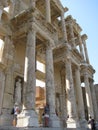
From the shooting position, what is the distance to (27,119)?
8648mm

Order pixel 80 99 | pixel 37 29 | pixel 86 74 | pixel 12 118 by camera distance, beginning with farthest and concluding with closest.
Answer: pixel 86 74 < pixel 80 99 < pixel 37 29 < pixel 12 118

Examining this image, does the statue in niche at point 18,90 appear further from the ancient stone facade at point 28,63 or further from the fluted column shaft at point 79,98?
the fluted column shaft at point 79,98

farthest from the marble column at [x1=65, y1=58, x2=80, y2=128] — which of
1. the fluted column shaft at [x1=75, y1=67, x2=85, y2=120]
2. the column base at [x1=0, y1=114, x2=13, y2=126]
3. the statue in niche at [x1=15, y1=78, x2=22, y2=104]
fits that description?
the column base at [x1=0, y1=114, x2=13, y2=126]

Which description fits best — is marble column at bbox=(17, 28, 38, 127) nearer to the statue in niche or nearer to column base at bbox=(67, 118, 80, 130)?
the statue in niche

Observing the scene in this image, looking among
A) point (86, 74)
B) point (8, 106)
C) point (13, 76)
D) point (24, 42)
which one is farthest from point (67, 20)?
point (8, 106)

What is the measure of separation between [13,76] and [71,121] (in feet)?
19.8

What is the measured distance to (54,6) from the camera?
61.4 ft

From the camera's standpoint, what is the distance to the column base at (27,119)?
855cm

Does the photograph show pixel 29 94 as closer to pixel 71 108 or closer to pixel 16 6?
pixel 71 108

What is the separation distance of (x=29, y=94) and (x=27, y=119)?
5.24 ft

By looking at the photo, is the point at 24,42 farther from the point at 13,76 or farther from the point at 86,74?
the point at 86,74

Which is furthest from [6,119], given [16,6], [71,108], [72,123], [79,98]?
[16,6]

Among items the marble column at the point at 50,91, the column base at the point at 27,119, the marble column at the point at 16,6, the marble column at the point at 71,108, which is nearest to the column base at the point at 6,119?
the column base at the point at 27,119

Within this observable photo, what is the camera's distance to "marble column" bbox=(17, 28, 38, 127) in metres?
8.74
